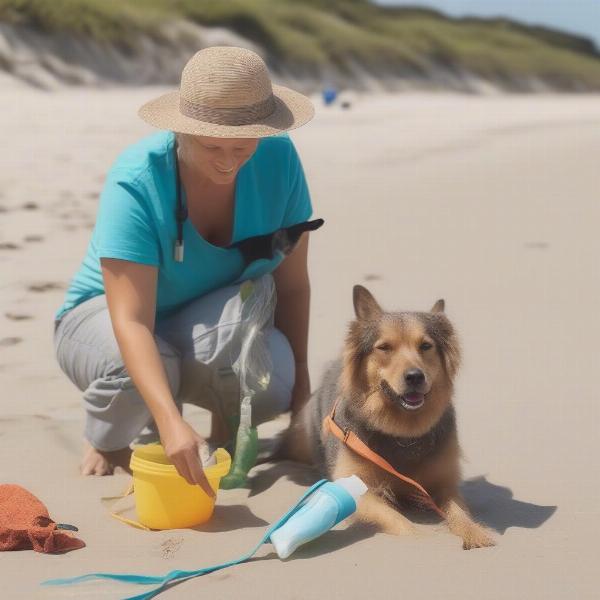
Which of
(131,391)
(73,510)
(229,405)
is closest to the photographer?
(73,510)

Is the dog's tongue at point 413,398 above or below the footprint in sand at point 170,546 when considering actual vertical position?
above

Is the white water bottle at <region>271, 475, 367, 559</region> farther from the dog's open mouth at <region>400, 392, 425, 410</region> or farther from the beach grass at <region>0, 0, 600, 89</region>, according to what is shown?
the beach grass at <region>0, 0, 600, 89</region>

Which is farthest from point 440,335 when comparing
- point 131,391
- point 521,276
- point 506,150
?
point 506,150

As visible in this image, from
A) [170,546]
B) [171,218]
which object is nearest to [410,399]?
[170,546]

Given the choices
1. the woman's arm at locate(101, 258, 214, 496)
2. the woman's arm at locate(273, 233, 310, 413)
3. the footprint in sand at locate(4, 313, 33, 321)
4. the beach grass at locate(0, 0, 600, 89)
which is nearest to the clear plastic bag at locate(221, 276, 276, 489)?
the woman's arm at locate(273, 233, 310, 413)

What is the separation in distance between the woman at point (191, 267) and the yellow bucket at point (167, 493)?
142mm

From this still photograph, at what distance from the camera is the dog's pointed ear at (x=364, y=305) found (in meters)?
3.80

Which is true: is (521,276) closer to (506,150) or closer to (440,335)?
(440,335)

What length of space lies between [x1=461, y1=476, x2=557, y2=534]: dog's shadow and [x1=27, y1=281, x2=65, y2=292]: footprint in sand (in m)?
3.62

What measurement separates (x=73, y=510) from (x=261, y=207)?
4.39 ft

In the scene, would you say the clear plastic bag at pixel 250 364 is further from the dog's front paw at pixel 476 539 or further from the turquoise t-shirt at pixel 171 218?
the dog's front paw at pixel 476 539

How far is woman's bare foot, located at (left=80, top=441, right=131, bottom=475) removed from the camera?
4062 mm

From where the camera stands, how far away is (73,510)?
3.65 meters

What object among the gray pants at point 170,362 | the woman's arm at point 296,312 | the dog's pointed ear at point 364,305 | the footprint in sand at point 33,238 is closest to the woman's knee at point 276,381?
the gray pants at point 170,362
